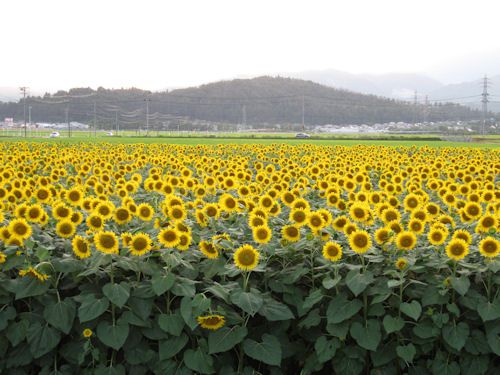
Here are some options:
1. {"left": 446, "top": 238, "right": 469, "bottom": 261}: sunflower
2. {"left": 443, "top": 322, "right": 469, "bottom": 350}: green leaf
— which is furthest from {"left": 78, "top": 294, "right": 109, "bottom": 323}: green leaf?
{"left": 446, "top": 238, "right": 469, "bottom": 261}: sunflower

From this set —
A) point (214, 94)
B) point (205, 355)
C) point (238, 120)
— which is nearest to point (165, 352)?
point (205, 355)

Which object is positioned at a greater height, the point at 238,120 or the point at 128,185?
the point at 238,120

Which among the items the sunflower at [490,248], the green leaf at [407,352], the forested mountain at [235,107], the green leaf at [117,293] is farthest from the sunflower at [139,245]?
the forested mountain at [235,107]

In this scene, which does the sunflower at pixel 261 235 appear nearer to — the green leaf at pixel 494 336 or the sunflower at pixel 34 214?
the green leaf at pixel 494 336

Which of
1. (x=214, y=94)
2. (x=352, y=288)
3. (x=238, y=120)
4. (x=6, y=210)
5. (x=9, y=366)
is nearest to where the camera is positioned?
(x=352, y=288)

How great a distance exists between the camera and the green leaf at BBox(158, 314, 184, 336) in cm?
405

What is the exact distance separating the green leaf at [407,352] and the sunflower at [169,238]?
1.83m

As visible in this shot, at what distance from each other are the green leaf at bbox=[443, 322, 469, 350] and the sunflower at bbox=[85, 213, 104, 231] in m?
2.78

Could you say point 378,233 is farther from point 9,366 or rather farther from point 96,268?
point 9,366

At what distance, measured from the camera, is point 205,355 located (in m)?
4.14

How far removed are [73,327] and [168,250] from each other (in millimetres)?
932

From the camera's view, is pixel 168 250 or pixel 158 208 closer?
pixel 168 250

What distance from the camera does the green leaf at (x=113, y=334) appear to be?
13.2 feet

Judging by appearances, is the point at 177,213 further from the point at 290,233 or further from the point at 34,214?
the point at 34,214
